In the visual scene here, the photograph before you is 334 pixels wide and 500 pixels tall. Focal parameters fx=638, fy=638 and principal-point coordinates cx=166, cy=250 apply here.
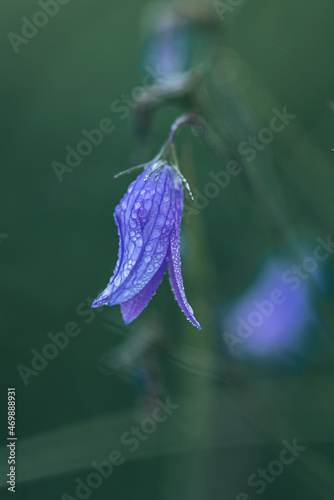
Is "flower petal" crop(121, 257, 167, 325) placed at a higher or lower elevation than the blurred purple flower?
lower

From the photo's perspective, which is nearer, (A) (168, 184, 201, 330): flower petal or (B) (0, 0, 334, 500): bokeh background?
(A) (168, 184, 201, 330): flower petal

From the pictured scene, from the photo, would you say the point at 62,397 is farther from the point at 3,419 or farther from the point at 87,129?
the point at 87,129

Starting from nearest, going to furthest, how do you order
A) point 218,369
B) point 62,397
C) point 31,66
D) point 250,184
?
point 250,184, point 218,369, point 62,397, point 31,66

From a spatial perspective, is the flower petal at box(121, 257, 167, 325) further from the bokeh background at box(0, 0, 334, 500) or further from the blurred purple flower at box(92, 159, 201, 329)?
the bokeh background at box(0, 0, 334, 500)

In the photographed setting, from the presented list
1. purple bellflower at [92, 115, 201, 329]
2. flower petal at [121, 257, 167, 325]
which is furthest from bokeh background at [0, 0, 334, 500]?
flower petal at [121, 257, 167, 325]

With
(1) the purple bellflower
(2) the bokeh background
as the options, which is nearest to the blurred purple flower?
(1) the purple bellflower

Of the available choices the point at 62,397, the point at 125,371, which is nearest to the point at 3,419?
the point at 62,397
